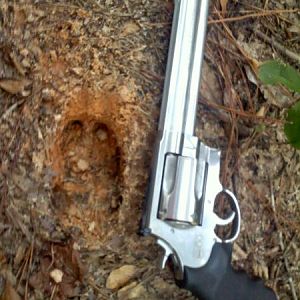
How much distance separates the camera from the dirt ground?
1312 millimetres

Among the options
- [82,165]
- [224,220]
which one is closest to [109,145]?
[82,165]

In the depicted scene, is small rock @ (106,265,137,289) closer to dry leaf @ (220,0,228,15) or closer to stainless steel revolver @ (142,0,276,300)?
stainless steel revolver @ (142,0,276,300)

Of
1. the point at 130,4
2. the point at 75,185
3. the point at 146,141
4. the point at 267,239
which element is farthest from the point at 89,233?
the point at 130,4

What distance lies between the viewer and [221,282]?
1280 mm

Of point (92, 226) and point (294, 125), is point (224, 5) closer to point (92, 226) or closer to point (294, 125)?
point (294, 125)

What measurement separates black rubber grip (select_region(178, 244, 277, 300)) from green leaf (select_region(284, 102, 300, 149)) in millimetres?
257

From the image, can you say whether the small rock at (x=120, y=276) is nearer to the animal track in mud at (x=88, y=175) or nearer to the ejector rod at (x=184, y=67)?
the animal track in mud at (x=88, y=175)

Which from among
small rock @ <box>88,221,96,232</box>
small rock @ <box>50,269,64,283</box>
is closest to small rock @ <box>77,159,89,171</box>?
small rock @ <box>88,221,96,232</box>

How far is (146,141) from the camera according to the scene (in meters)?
1.38

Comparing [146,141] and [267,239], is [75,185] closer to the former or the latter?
[146,141]

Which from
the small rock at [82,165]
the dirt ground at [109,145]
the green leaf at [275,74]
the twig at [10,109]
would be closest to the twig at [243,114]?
the dirt ground at [109,145]

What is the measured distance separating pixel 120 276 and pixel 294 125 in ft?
1.56

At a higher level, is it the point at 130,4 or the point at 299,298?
the point at 130,4

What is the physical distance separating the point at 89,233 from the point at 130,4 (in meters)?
0.51
